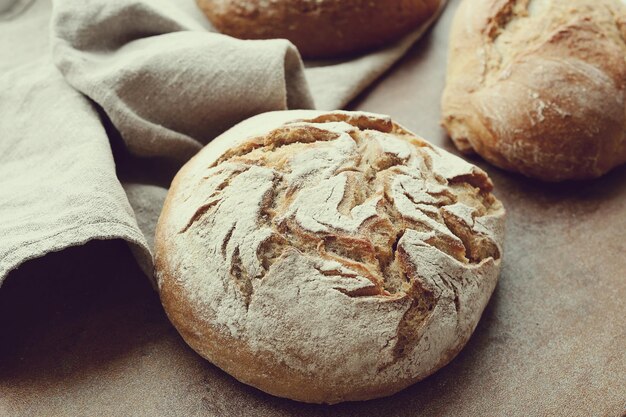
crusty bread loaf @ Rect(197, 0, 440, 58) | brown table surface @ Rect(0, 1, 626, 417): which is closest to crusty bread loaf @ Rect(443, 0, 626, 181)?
brown table surface @ Rect(0, 1, 626, 417)

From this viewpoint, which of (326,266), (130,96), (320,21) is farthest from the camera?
(320,21)

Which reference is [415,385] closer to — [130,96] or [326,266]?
[326,266]

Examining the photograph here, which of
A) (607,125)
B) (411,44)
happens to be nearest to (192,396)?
(607,125)

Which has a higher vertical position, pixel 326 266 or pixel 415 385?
pixel 326 266

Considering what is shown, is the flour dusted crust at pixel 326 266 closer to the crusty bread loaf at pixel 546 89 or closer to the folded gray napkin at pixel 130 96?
the folded gray napkin at pixel 130 96

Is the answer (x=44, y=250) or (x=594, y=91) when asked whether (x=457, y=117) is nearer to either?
(x=594, y=91)

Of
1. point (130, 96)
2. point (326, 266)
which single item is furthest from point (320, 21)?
point (326, 266)

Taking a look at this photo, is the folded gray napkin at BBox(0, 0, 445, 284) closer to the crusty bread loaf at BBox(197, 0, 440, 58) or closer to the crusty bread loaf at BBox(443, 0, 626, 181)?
the crusty bread loaf at BBox(197, 0, 440, 58)
